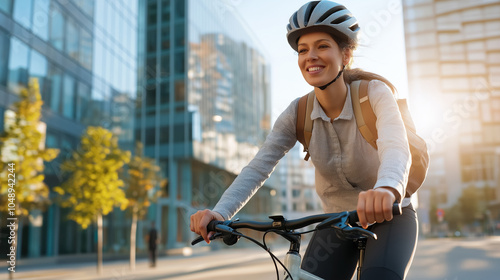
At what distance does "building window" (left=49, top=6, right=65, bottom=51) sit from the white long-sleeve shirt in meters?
20.7

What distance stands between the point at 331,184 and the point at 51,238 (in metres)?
20.7

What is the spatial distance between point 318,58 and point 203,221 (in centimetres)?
81

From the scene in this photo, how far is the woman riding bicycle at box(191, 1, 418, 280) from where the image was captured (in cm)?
197

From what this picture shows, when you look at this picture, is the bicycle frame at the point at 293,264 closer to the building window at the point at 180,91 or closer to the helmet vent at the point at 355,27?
the helmet vent at the point at 355,27

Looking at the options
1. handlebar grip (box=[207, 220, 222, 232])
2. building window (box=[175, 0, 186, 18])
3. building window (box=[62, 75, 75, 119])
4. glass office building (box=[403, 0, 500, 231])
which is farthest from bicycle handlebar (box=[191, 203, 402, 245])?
building window (box=[175, 0, 186, 18])

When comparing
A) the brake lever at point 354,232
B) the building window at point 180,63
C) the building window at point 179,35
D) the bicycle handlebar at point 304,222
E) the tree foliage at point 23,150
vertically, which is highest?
the building window at point 179,35

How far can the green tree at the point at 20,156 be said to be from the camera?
515 inches

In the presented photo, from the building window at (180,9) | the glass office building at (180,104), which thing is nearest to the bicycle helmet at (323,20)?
the glass office building at (180,104)

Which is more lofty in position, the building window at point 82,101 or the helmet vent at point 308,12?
the building window at point 82,101

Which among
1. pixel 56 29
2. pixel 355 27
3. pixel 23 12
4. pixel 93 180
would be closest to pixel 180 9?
pixel 56 29

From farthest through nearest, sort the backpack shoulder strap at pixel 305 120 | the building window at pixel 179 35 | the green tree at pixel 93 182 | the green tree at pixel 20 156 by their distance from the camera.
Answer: the building window at pixel 179 35
the green tree at pixel 93 182
the green tree at pixel 20 156
the backpack shoulder strap at pixel 305 120

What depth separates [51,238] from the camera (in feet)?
68.6

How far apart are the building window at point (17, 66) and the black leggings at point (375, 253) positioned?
1784 centimetres

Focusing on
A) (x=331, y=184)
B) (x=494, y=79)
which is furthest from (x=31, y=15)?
(x=494, y=79)
